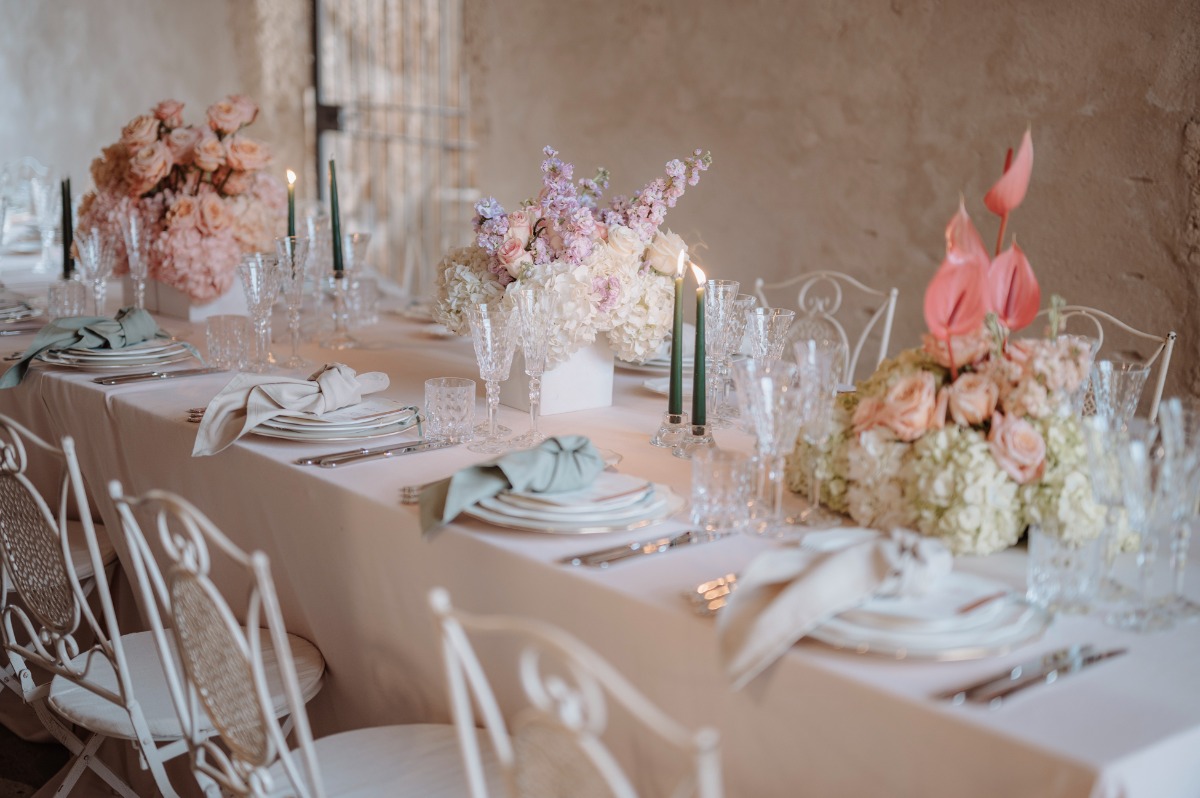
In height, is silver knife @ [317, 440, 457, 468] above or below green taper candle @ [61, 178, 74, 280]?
below

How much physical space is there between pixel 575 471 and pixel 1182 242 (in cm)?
215

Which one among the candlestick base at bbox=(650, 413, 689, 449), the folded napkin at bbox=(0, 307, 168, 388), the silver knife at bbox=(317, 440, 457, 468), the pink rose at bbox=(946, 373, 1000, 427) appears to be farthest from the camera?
the folded napkin at bbox=(0, 307, 168, 388)

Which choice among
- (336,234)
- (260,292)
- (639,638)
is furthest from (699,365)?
(336,234)

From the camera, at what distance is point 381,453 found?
190 cm

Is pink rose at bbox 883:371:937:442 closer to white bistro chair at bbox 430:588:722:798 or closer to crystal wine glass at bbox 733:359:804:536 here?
crystal wine glass at bbox 733:359:804:536

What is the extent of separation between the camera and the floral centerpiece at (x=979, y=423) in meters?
1.45

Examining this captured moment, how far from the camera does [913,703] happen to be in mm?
1093

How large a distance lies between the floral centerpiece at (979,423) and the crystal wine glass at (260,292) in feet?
4.44

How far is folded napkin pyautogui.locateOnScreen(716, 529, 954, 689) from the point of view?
1.19 metres

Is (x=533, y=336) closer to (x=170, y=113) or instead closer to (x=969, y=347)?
(x=969, y=347)

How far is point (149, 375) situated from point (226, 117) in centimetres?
85

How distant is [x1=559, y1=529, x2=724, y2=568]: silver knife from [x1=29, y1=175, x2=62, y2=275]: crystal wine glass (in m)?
3.34

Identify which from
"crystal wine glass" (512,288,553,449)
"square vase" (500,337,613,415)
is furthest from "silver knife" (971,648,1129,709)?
"square vase" (500,337,613,415)

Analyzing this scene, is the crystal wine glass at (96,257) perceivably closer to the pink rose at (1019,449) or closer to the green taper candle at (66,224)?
the green taper candle at (66,224)
